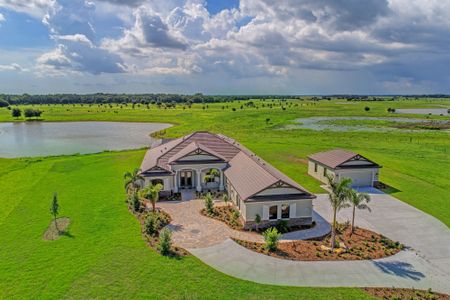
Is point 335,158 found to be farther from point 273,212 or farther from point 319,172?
point 273,212

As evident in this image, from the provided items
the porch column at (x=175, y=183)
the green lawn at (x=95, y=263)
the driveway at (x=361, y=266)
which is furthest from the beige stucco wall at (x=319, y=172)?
the green lawn at (x=95, y=263)

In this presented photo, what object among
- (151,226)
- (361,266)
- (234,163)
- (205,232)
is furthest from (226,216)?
(361,266)

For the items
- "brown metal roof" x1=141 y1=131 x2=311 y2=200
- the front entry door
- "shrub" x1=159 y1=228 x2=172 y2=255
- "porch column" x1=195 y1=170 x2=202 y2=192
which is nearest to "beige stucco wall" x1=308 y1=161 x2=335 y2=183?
"brown metal roof" x1=141 y1=131 x2=311 y2=200

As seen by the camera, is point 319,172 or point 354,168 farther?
point 319,172

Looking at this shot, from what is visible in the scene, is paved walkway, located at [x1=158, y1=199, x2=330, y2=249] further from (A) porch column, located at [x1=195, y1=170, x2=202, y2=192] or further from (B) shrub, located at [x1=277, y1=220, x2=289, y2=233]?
(A) porch column, located at [x1=195, y1=170, x2=202, y2=192]

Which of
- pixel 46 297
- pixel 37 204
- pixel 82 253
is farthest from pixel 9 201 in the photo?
pixel 46 297

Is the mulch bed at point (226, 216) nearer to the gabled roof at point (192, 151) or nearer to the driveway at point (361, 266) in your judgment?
the driveway at point (361, 266)

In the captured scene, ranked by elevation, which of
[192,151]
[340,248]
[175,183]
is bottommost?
[340,248]
